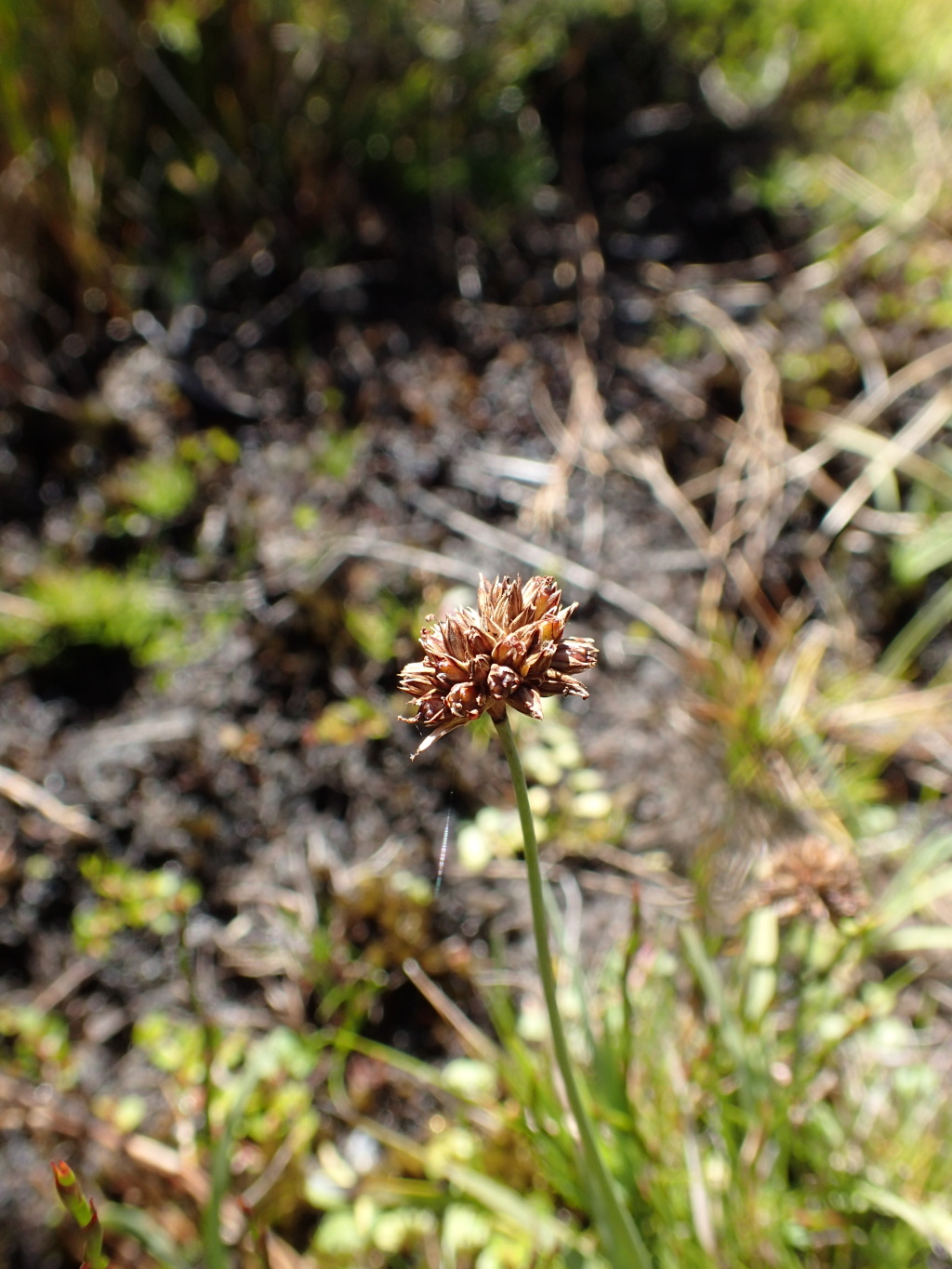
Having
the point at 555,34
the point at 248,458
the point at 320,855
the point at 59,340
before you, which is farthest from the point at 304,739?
the point at 555,34

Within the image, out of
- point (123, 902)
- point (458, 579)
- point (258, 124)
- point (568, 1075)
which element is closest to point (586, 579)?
point (458, 579)

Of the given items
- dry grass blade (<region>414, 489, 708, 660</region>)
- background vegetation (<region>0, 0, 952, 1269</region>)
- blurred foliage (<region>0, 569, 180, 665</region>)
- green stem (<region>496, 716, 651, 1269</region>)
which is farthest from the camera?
dry grass blade (<region>414, 489, 708, 660</region>)

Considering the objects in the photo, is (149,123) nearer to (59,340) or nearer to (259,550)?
(59,340)

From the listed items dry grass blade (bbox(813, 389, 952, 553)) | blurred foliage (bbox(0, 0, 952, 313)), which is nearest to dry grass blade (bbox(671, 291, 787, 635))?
dry grass blade (bbox(813, 389, 952, 553))

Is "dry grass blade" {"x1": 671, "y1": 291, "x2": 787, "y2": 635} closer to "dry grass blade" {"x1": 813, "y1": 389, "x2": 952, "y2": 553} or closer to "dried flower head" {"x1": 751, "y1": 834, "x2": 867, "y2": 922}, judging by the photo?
"dry grass blade" {"x1": 813, "y1": 389, "x2": 952, "y2": 553}

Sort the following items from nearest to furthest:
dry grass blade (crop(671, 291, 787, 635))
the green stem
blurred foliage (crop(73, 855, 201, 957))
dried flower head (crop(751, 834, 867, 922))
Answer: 1. the green stem
2. dried flower head (crop(751, 834, 867, 922))
3. blurred foliage (crop(73, 855, 201, 957))
4. dry grass blade (crop(671, 291, 787, 635))

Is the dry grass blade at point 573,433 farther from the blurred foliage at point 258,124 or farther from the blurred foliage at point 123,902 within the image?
the blurred foliage at point 123,902
